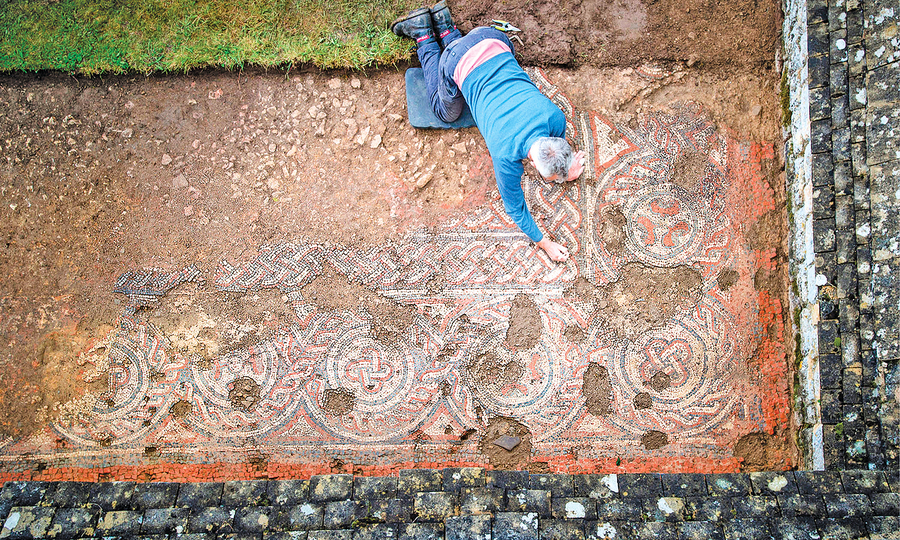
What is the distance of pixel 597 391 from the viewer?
3.59 m

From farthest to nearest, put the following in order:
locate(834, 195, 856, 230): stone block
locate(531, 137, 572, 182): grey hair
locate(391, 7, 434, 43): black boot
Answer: locate(391, 7, 434, 43): black boot → locate(834, 195, 856, 230): stone block → locate(531, 137, 572, 182): grey hair

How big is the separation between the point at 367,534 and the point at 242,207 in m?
2.28

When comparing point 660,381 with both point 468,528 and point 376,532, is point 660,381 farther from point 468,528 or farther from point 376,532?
point 376,532

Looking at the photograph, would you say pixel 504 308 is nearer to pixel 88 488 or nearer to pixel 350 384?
pixel 350 384

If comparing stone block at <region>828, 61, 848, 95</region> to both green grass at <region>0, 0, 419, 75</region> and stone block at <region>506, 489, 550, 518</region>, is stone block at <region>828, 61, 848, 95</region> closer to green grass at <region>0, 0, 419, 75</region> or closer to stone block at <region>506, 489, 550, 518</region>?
green grass at <region>0, 0, 419, 75</region>

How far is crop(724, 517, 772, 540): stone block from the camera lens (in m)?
2.66

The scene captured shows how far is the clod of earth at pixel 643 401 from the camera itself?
11.8 feet

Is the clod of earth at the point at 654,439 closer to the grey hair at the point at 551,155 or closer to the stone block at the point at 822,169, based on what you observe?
the stone block at the point at 822,169

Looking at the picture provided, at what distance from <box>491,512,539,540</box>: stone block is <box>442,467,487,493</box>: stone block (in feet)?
0.75

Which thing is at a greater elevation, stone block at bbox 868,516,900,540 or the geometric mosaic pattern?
the geometric mosaic pattern

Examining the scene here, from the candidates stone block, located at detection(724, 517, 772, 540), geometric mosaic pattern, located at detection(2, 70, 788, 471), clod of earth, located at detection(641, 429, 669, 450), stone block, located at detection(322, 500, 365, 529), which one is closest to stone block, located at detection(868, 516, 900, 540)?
stone block, located at detection(724, 517, 772, 540)

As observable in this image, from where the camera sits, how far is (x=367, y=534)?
269 centimetres

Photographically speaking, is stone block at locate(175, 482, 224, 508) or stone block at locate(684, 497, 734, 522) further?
stone block at locate(175, 482, 224, 508)

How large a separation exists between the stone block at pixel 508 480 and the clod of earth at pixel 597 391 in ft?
2.81
